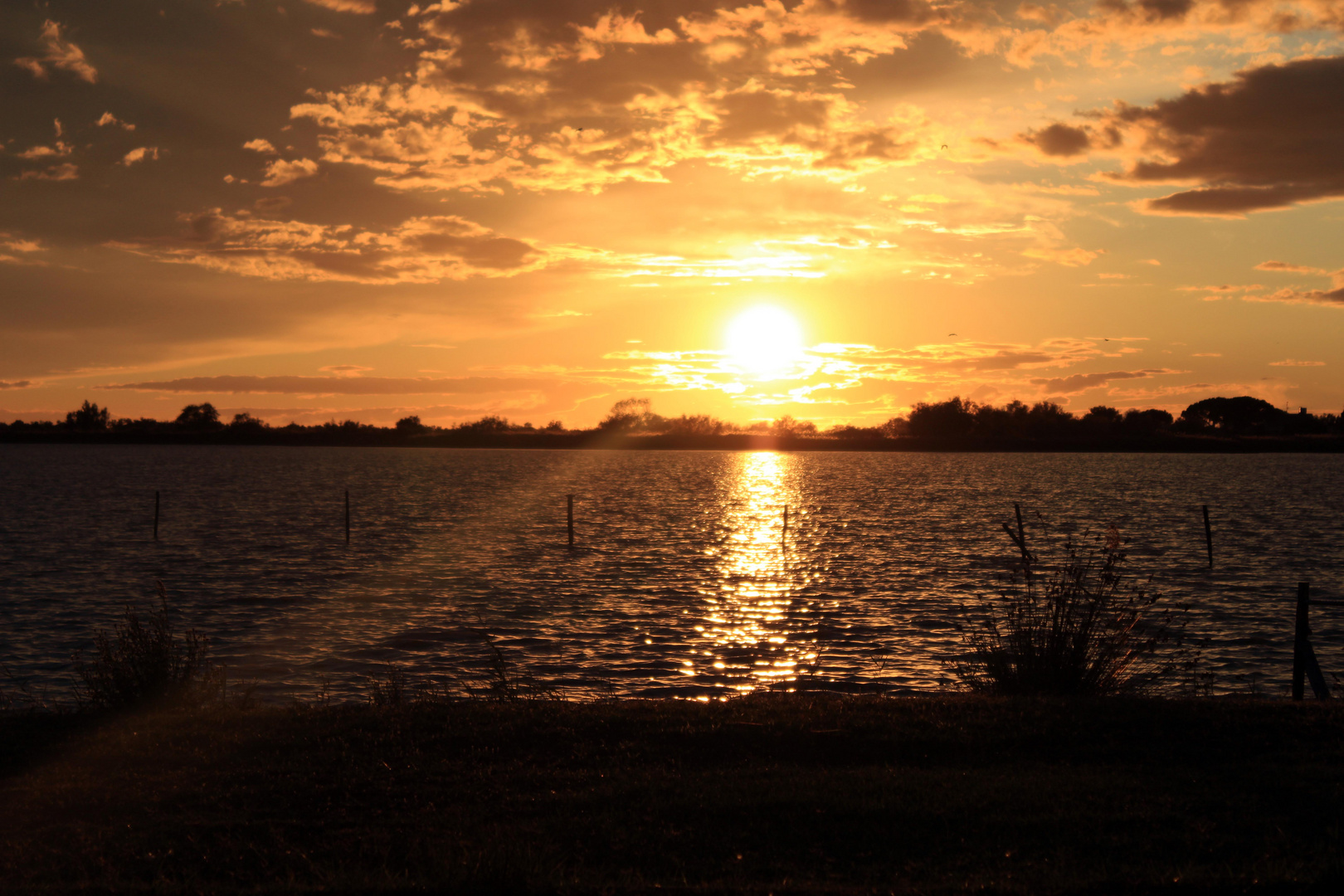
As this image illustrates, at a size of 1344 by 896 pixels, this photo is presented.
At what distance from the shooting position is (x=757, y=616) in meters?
28.8

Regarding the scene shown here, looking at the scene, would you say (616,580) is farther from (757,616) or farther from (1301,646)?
(1301,646)

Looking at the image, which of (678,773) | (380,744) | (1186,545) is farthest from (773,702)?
(1186,545)

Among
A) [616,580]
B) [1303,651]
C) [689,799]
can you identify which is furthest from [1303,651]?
[616,580]

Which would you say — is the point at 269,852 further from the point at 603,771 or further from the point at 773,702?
the point at 773,702

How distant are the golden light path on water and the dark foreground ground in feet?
19.7

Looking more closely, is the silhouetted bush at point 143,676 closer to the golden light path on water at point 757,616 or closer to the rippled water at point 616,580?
the rippled water at point 616,580

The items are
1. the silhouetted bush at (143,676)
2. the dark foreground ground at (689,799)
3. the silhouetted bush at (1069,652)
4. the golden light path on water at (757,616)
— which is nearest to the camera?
the dark foreground ground at (689,799)

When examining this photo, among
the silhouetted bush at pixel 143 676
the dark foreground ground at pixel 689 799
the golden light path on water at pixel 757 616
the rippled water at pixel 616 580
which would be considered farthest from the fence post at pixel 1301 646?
the silhouetted bush at pixel 143 676

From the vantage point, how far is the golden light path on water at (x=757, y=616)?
20.7 meters

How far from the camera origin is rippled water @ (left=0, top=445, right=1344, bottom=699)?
21.6m

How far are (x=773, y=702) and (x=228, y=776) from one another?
7.11 m

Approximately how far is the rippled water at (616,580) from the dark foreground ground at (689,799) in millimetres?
6593

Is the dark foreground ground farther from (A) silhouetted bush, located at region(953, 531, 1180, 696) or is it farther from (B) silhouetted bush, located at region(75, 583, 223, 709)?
(A) silhouetted bush, located at region(953, 531, 1180, 696)

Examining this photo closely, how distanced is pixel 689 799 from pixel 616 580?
90.5ft
